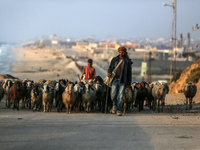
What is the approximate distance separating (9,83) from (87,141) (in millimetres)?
10061

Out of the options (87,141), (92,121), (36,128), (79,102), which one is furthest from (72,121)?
(79,102)

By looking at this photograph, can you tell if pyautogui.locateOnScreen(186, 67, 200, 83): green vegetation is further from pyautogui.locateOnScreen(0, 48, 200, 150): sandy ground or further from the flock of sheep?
pyautogui.locateOnScreen(0, 48, 200, 150): sandy ground

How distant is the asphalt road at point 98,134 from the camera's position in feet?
25.3

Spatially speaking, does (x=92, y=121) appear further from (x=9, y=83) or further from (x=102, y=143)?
(x=9, y=83)

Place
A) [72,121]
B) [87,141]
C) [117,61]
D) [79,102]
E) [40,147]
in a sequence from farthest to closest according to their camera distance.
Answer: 1. [79,102]
2. [117,61]
3. [72,121]
4. [87,141]
5. [40,147]

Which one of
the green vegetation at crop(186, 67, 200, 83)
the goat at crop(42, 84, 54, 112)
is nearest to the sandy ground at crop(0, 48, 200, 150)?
the goat at crop(42, 84, 54, 112)

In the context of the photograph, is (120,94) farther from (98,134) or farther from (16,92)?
(16,92)

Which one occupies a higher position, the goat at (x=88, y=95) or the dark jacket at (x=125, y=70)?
the dark jacket at (x=125, y=70)

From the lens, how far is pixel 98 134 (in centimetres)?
884

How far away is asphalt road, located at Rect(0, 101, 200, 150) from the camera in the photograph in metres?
7.72

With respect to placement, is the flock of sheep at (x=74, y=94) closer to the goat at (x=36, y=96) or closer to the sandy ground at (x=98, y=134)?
the goat at (x=36, y=96)

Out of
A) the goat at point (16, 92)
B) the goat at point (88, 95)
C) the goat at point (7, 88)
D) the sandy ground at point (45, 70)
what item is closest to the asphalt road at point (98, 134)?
the goat at point (88, 95)

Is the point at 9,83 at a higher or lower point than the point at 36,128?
higher

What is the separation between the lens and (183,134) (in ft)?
30.0
